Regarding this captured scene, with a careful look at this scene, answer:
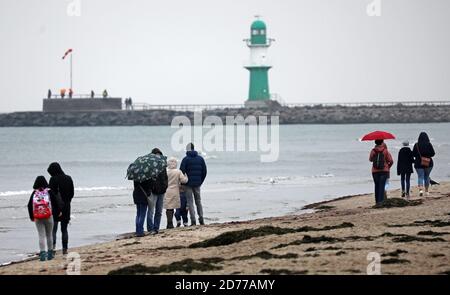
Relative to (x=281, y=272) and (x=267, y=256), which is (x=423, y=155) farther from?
(x=281, y=272)

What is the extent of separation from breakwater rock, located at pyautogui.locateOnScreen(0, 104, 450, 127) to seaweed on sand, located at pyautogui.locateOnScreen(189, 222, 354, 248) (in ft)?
349

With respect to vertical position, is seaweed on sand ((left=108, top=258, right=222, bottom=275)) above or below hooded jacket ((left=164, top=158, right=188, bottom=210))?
below


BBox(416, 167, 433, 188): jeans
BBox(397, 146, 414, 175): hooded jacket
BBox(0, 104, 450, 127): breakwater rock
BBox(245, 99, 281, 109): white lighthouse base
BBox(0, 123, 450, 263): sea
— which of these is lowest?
BBox(0, 123, 450, 263): sea

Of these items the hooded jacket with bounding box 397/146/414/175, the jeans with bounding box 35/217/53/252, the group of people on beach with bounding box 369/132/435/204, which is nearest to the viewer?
the jeans with bounding box 35/217/53/252

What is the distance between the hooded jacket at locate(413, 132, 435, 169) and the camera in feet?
77.0

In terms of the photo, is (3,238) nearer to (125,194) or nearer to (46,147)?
(125,194)

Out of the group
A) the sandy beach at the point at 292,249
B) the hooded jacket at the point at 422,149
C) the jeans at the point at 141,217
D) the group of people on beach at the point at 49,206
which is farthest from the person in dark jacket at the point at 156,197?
the hooded jacket at the point at 422,149

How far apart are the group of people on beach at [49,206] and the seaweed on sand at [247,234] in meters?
2.02

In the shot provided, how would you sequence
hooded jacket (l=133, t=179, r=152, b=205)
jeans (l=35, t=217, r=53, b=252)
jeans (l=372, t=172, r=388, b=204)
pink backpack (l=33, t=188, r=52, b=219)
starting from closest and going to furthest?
1. pink backpack (l=33, t=188, r=52, b=219)
2. jeans (l=35, t=217, r=53, b=252)
3. hooded jacket (l=133, t=179, r=152, b=205)
4. jeans (l=372, t=172, r=388, b=204)

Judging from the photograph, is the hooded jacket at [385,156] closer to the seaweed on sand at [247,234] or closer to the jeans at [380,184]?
the jeans at [380,184]

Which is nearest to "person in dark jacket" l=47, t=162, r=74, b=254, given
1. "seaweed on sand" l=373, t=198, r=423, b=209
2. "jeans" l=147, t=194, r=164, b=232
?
"jeans" l=147, t=194, r=164, b=232

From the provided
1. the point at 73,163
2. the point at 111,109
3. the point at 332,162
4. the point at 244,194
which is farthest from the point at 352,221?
the point at 111,109

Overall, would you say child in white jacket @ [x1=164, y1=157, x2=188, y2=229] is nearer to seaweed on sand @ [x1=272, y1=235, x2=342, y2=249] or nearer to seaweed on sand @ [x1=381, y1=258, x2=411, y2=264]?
seaweed on sand @ [x1=272, y1=235, x2=342, y2=249]
